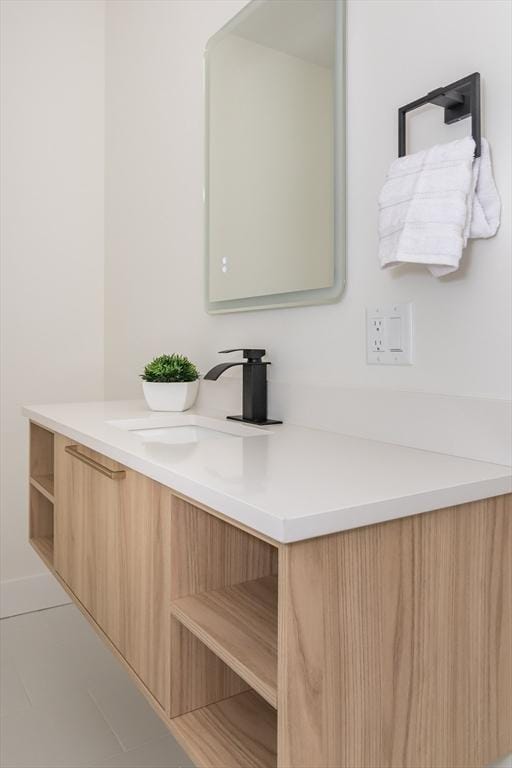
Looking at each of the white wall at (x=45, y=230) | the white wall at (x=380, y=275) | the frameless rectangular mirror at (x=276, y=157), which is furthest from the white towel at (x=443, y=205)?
the white wall at (x=45, y=230)

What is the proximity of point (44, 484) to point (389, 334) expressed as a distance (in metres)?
1.15

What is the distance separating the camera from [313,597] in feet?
2.38

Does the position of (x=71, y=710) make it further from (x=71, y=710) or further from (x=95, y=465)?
(x=95, y=465)

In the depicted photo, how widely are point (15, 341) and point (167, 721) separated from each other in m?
1.96

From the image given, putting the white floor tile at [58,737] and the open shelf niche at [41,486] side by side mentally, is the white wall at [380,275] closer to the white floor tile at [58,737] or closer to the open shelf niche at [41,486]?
the open shelf niche at [41,486]

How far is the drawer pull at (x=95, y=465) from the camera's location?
1174mm

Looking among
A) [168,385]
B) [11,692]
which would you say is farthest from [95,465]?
[11,692]

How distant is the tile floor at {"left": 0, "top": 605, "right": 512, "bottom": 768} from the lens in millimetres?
1637

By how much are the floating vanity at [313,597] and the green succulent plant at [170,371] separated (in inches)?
21.2

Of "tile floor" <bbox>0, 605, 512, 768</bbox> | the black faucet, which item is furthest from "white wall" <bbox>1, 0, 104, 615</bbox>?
the black faucet

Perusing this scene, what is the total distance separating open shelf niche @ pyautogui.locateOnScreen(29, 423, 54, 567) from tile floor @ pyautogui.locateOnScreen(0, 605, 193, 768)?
0.50 metres

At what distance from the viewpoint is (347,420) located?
4.42 feet

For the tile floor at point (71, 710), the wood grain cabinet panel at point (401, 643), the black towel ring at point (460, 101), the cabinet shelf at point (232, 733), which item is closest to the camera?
the wood grain cabinet panel at point (401, 643)

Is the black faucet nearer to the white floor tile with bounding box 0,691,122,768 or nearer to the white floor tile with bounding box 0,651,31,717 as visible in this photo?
the white floor tile with bounding box 0,691,122,768
